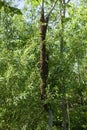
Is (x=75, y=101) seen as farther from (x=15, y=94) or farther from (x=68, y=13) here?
(x=15, y=94)

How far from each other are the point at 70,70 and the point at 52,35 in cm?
162

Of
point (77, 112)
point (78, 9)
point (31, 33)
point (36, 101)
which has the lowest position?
point (77, 112)

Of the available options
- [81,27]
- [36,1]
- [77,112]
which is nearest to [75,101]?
[77,112]

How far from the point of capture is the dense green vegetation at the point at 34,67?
10594 millimetres

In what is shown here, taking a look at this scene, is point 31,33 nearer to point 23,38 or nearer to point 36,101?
point 23,38

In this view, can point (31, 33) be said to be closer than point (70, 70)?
No

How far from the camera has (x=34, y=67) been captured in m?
11.8

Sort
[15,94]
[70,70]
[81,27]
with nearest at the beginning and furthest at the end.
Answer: [15,94] → [70,70] → [81,27]

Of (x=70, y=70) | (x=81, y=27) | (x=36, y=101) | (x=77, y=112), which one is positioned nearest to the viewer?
(x=36, y=101)

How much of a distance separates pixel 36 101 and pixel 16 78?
4.30 feet

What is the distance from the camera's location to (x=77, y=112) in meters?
18.2

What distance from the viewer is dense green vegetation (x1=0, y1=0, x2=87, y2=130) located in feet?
34.8

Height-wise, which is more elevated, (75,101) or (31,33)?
(31,33)

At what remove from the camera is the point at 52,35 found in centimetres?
1318
